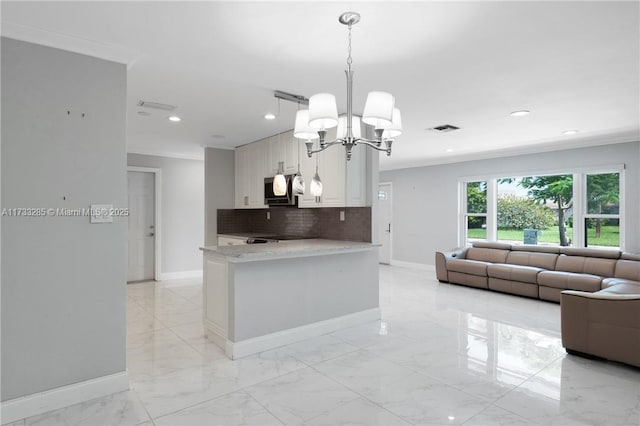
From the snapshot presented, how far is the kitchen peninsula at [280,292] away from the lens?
10.8 feet

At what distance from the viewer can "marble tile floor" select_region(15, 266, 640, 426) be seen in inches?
90.8

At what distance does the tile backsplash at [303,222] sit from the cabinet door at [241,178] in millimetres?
446

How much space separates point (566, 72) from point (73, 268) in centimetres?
408

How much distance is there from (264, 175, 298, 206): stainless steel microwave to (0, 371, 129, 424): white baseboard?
2.86m

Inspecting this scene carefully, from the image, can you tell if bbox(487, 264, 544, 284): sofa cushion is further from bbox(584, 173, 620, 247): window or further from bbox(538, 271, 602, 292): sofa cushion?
bbox(584, 173, 620, 247): window

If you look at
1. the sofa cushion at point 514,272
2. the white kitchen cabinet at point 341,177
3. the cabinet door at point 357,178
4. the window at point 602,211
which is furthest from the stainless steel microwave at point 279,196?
the window at point 602,211

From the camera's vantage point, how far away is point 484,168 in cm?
718

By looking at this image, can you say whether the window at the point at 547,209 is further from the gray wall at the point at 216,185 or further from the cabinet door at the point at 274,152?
the gray wall at the point at 216,185

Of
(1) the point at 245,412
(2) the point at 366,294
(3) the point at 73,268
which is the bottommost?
(1) the point at 245,412

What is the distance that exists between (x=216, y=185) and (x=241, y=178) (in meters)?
0.46

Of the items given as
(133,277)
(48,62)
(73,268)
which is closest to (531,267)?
(73,268)

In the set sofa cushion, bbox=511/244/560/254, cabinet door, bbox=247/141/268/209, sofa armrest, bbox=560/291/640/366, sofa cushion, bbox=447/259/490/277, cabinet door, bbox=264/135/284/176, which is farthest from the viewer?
sofa cushion, bbox=447/259/490/277

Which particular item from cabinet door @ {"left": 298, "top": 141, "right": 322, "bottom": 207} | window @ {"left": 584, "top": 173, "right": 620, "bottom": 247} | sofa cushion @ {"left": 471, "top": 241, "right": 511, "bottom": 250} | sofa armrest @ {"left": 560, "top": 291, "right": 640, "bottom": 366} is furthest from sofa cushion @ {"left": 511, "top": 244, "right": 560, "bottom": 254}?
cabinet door @ {"left": 298, "top": 141, "right": 322, "bottom": 207}

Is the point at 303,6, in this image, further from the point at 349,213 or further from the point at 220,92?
the point at 349,213
